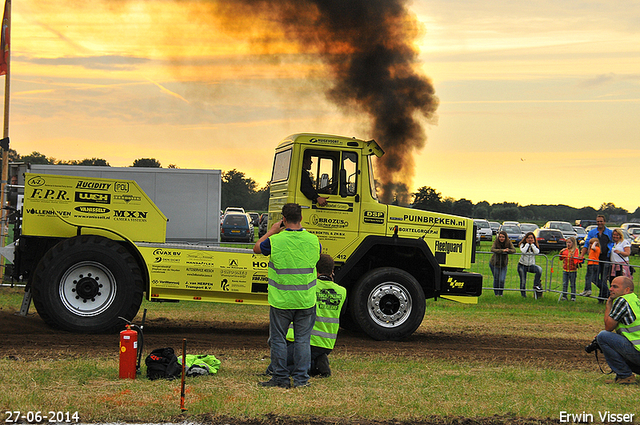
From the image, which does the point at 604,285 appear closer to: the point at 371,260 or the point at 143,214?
the point at 371,260

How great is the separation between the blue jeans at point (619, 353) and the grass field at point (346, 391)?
0.91 feet

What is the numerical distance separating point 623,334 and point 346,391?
3.36 metres

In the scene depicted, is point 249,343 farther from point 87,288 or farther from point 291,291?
point 291,291

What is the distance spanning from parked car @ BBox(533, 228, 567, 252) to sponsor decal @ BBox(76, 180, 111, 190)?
31538 mm

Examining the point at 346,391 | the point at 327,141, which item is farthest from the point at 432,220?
the point at 346,391

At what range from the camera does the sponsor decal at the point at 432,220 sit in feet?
34.3

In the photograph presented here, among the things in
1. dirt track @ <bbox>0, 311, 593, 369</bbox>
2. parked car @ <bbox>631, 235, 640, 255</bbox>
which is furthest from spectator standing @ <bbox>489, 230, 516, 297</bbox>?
parked car @ <bbox>631, 235, 640, 255</bbox>

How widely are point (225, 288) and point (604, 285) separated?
1072 cm

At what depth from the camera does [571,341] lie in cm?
1095

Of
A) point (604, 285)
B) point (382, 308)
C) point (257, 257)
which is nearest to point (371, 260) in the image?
point (382, 308)

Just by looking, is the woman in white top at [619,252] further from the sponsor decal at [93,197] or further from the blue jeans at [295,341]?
the sponsor decal at [93,197]

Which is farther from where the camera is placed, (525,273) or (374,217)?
(525,273)

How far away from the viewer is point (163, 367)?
22.6 ft

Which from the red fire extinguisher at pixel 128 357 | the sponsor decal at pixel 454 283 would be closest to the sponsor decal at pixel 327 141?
the sponsor decal at pixel 454 283
